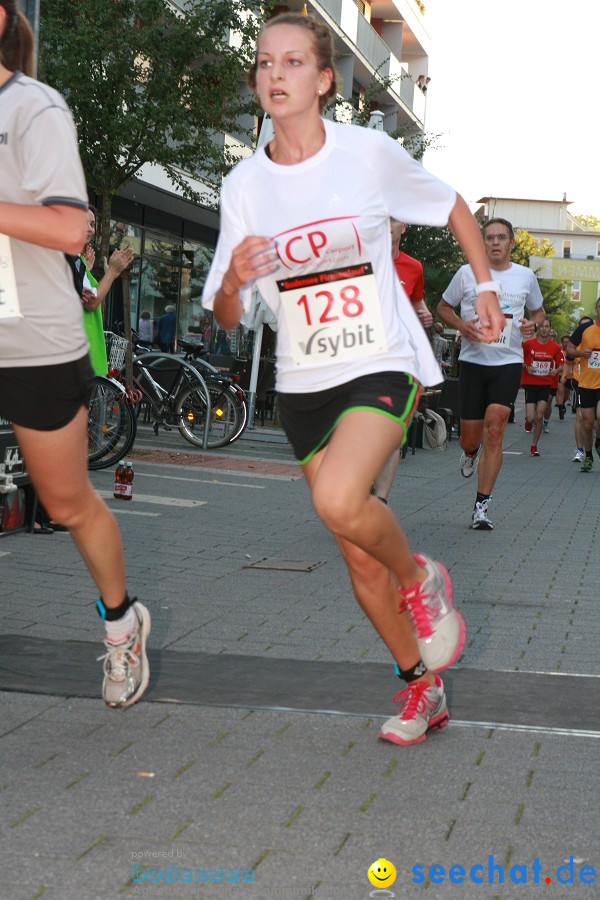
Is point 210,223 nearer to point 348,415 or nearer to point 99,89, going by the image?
point 99,89

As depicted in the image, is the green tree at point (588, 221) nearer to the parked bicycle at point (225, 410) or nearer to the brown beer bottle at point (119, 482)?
the parked bicycle at point (225, 410)

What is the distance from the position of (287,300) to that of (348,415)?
0.43 metres

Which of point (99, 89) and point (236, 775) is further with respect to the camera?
point (99, 89)

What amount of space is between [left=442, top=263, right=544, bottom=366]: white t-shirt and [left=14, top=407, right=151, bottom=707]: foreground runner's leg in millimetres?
5935

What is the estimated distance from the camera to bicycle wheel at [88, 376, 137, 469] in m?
11.9

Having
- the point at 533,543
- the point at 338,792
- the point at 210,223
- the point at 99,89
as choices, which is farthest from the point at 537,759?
the point at 210,223

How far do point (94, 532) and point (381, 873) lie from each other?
154cm

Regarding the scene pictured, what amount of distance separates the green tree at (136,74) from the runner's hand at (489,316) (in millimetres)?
11110

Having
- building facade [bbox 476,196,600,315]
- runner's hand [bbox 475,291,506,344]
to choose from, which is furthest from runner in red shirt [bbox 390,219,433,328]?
building facade [bbox 476,196,600,315]

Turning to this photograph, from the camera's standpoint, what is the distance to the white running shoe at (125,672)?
4.13 meters

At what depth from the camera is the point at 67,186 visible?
12.0 ft

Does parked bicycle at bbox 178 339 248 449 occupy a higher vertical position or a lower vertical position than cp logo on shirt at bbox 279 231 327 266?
lower

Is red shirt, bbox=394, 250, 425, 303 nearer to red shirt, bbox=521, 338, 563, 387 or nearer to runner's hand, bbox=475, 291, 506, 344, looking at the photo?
runner's hand, bbox=475, 291, 506, 344

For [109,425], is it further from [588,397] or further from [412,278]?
[588,397]
